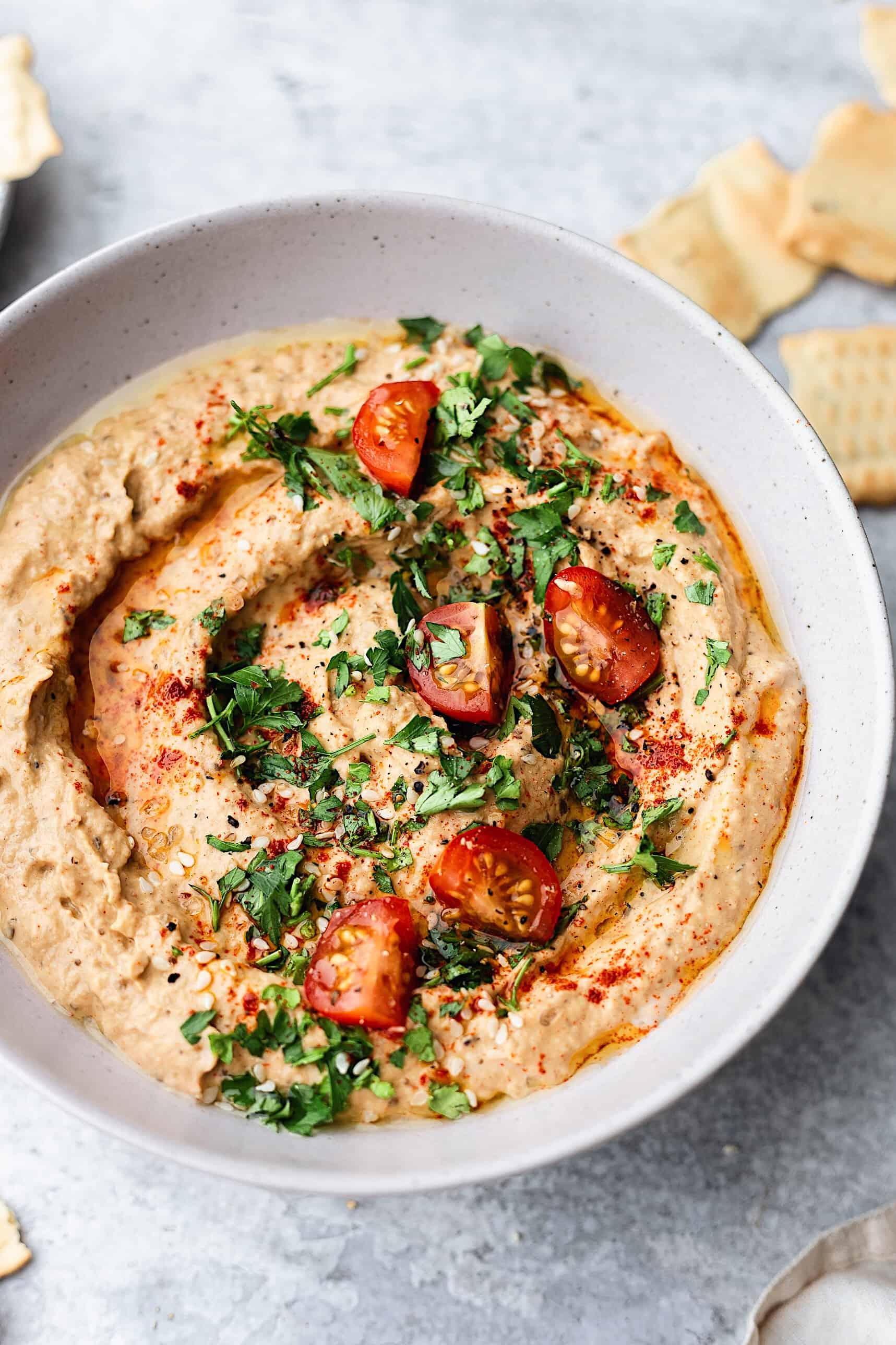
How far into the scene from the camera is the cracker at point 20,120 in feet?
14.3

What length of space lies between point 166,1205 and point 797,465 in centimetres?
318

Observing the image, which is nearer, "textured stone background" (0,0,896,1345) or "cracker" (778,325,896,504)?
"textured stone background" (0,0,896,1345)

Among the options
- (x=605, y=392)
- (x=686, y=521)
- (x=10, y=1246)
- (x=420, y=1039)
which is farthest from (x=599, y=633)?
(x=10, y=1246)

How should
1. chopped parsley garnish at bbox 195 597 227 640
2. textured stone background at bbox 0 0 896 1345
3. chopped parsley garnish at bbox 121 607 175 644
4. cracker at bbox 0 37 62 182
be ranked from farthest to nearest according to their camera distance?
cracker at bbox 0 37 62 182, textured stone background at bbox 0 0 896 1345, chopped parsley garnish at bbox 121 607 175 644, chopped parsley garnish at bbox 195 597 227 640

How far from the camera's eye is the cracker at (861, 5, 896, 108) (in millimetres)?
4930

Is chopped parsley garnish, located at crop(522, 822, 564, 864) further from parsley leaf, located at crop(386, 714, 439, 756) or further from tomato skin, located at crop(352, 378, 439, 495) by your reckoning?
tomato skin, located at crop(352, 378, 439, 495)

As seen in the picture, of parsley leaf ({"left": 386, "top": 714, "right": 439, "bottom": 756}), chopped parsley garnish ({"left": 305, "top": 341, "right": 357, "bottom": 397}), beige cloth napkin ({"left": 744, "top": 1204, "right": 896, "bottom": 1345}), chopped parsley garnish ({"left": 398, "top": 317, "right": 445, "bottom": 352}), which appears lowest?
beige cloth napkin ({"left": 744, "top": 1204, "right": 896, "bottom": 1345})

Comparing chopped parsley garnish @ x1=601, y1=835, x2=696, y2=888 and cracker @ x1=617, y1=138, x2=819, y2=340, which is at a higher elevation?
cracker @ x1=617, y1=138, x2=819, y2=340

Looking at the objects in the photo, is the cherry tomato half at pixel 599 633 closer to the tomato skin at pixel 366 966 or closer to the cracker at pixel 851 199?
the tomato skin at pixel 366 966

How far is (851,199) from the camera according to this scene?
4762mm

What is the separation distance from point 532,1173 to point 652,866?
1.25m

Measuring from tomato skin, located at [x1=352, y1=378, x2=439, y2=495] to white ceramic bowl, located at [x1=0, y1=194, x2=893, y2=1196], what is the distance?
0.53 m

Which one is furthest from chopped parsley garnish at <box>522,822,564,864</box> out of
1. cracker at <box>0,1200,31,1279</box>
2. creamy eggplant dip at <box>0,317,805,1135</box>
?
cracker at <box>0,1200,31,1279</box>

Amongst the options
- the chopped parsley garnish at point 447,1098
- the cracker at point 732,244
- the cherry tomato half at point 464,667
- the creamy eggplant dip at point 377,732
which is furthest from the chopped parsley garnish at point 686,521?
the chopped parsley garnish at point 447,1098
